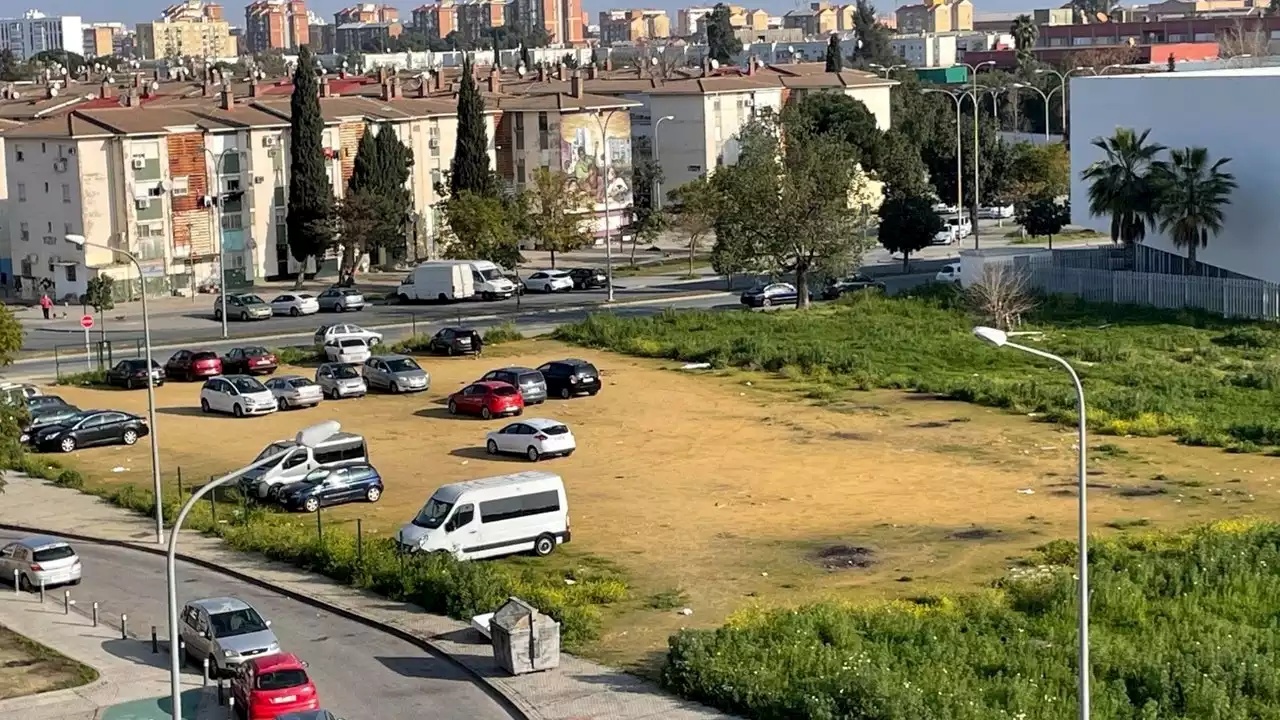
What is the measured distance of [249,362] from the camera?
51.7 metres

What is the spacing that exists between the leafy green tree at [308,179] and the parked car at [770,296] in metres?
18.0

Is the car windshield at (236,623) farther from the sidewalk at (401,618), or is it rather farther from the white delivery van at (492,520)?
the white delivery van at (492,520)

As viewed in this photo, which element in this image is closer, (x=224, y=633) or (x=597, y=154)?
(x=224, y=633)

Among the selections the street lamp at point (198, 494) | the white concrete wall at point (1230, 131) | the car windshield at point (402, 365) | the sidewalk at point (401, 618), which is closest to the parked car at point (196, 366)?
the car windshield at point (402, 365)

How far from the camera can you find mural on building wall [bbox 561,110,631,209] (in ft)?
280

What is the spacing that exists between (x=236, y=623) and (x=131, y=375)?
2631 cm

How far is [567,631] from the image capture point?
85.9ft

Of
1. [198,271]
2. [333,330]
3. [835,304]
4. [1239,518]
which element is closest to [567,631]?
[1239,518]

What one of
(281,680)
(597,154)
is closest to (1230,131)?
(597,154)

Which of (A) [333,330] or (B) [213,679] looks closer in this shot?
(B) [213,679]

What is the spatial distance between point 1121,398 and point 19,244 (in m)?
45.4

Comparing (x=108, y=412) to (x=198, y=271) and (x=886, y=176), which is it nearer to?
(x=198, y=271)

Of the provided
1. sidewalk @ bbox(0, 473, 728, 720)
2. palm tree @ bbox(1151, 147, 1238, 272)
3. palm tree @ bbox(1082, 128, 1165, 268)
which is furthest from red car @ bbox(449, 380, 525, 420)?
palm tree @ bbox(1082, 128, 1165, 268)

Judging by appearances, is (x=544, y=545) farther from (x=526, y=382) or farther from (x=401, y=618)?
(x=526, y=382)
